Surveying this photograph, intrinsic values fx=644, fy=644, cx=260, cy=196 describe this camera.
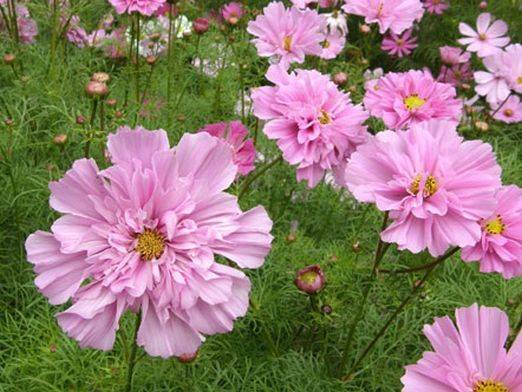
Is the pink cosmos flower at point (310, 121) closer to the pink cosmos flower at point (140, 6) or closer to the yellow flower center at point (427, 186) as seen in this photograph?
the yellow flower center at point (427, 186)

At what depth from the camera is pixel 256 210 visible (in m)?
0.72

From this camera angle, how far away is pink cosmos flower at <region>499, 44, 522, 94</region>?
2.04 metres

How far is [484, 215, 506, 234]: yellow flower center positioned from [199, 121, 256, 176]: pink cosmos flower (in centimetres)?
41

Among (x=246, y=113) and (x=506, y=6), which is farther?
(x=506, y=6)

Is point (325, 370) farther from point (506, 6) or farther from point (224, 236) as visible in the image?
point (506, 6)

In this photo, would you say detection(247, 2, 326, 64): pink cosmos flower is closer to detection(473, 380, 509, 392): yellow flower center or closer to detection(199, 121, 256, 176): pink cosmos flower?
detection(199, 121, 256, 176): pink cosmos flower

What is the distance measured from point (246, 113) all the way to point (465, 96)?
98cm

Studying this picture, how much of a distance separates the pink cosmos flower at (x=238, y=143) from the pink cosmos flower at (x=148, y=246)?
0.40 m

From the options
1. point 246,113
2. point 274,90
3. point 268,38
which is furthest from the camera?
point 246,113

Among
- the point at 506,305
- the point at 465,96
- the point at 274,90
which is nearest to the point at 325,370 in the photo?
the point at 506,305

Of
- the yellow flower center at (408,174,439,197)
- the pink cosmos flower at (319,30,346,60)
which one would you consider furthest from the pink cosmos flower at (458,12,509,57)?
the yellow flower center at (408,174,439,197)

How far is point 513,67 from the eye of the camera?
2.06 meters

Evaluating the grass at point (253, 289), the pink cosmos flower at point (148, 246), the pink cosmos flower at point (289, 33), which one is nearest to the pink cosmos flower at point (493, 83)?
the grass at point (253, 289)

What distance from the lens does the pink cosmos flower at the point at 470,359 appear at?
0.69 meters
